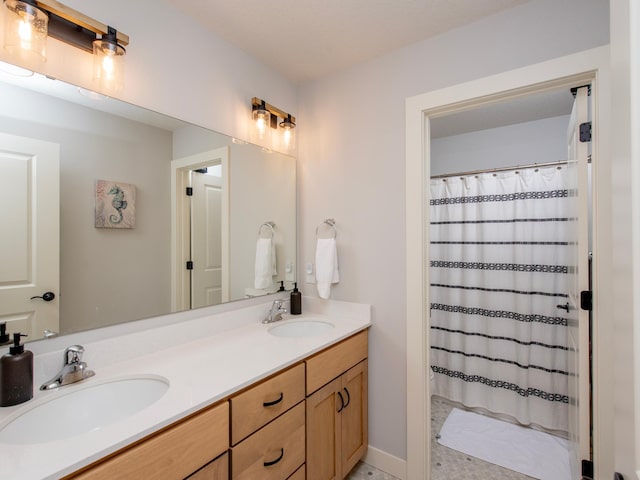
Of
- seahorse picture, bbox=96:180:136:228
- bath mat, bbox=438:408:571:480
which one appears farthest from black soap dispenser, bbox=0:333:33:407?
bath mat, bbox=438:408:571:480

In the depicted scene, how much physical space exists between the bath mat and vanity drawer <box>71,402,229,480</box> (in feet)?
5.74

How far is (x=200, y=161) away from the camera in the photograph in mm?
1557

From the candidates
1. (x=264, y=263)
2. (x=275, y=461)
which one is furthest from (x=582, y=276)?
(x=264, y=263)

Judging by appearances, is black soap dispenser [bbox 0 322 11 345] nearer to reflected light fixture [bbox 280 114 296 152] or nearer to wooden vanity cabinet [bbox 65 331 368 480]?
wooden vanity cabinet [bbox 65 331 368 480]

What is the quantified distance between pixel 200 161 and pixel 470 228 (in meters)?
2.15

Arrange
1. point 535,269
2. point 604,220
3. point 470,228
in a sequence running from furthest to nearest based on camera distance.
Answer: point 470,228
point 535,269
point 604,220

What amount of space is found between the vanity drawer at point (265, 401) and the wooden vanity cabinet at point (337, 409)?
94mm

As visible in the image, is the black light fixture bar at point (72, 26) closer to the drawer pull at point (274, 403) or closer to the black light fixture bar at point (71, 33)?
the black light fixture bar at point (71, 33)

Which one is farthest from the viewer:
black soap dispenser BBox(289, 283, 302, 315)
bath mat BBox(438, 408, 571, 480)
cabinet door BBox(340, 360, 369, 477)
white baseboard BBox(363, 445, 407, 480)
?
black soap dispenser BBox(289, 283, 302, 315)

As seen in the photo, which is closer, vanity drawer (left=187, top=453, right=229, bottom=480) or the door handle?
vanity drawer (left=187, top=453, right=229, bottom=480)

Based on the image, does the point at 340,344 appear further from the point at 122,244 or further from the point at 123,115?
the point at 123,115

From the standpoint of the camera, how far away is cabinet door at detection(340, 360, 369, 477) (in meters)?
1.59

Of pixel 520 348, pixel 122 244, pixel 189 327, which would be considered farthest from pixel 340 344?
pixel 520 348

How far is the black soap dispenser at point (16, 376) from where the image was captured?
33.6 inches
